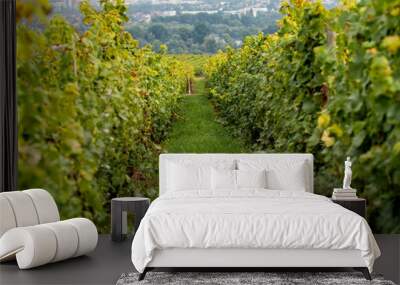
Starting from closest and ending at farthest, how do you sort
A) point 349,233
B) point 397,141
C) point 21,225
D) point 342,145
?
point 349,233, point 21,225, point 397,141, point 342,145

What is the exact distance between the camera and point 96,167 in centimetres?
626

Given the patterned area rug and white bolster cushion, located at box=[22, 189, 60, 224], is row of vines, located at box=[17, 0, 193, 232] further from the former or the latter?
the patterned area rug

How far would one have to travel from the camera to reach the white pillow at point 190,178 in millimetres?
5750

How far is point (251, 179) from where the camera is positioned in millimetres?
5645

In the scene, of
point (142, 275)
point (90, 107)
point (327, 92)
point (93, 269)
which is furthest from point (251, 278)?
point (90, 107)

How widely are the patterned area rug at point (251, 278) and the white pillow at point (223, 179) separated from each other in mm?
1176

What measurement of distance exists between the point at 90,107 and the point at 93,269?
1753 mm

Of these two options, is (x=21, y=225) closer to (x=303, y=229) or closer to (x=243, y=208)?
(x=243, y=208)

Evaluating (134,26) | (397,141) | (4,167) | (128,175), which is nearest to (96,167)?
(128,175)

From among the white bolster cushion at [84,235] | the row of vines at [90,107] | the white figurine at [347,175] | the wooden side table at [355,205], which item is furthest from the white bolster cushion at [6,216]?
the white figurine at [347,175]

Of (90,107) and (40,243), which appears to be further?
(90,107)

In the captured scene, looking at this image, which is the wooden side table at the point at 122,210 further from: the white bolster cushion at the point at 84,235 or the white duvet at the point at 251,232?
the white duvet at the point at 251,232

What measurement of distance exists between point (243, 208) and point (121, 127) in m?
2.16

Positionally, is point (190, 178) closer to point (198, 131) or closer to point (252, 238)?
point (198, 131)
